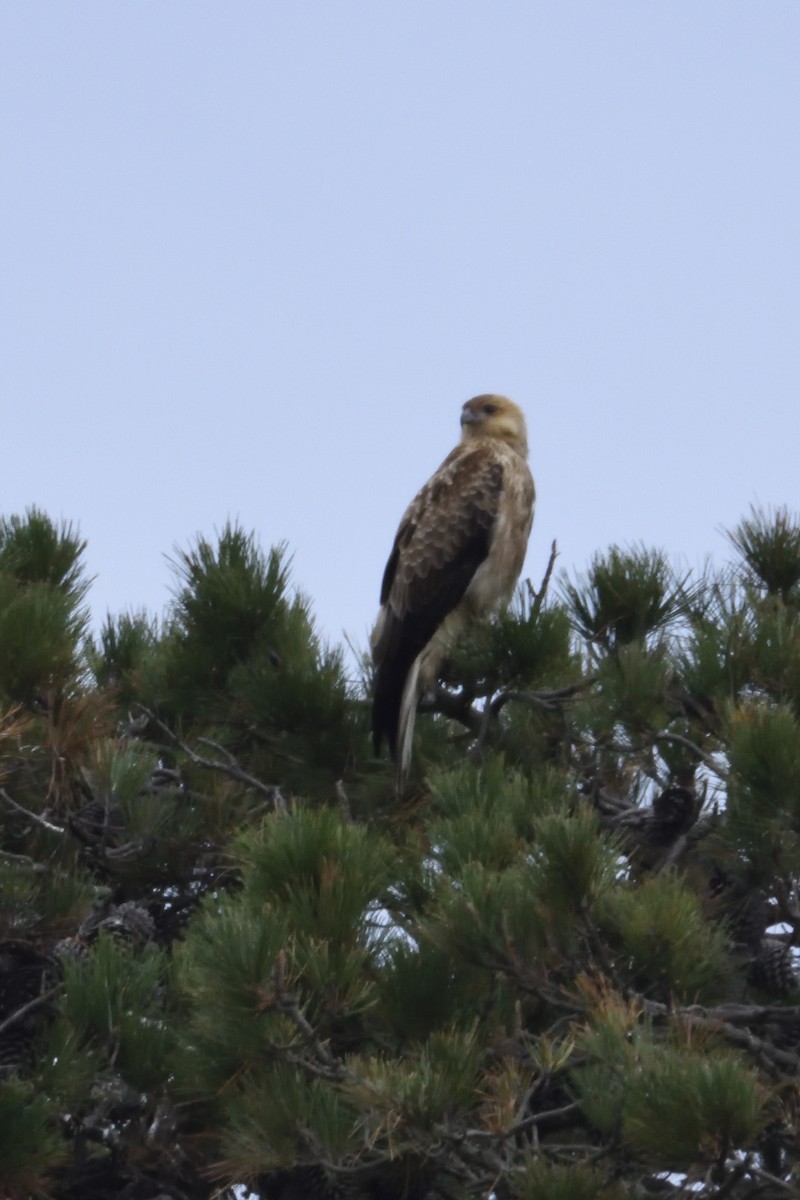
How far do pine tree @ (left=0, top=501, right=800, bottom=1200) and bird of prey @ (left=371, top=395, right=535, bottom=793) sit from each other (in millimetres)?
556

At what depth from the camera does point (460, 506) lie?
6754mm

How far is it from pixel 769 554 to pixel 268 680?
1.40 meters

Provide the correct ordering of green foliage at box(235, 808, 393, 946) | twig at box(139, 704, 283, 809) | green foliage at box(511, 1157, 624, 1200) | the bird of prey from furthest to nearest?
the bird of prey
twig at box(139, 704, 283, 809)
green foliage at box(235, 808, 393, 946)
green foliage at box(511, 1157, 624, 1200)

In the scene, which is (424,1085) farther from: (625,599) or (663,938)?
(625,599)

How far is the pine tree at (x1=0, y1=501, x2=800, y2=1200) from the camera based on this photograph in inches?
129

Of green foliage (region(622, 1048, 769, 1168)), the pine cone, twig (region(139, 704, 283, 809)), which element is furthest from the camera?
twig (region(139, 704, 283, 809))

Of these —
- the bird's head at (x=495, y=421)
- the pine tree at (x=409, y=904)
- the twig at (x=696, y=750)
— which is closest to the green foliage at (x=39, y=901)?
the pine tree at (x=409, y=904)

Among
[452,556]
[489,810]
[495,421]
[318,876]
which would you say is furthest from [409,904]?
[495,421]

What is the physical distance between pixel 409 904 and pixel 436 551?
2807 millimetres

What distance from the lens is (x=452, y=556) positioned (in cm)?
665

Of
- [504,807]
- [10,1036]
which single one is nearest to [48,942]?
[10,1036]

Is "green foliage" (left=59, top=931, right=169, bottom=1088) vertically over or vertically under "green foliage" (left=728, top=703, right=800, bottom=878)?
under

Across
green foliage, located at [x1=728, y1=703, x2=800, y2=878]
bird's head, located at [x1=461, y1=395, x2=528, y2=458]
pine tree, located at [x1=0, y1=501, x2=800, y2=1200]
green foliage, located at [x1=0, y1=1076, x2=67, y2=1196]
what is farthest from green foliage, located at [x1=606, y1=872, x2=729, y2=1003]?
bird's head, located at [x1=461, y1=395, x2=528, y2=458]

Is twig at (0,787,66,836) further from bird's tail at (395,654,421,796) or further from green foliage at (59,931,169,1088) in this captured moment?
bird's tail at (395,654,421,796)
